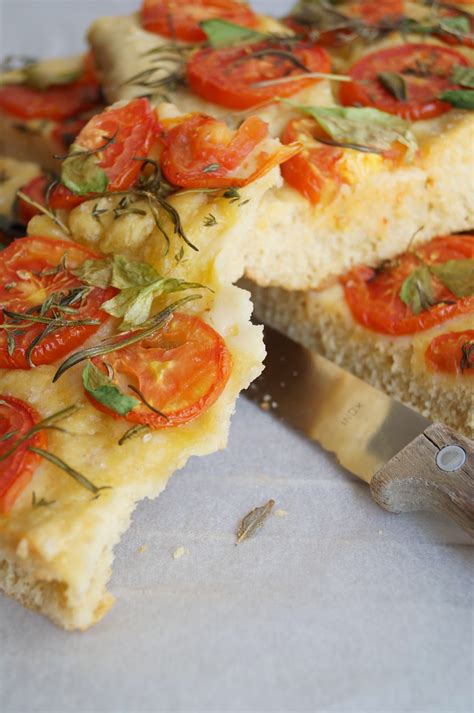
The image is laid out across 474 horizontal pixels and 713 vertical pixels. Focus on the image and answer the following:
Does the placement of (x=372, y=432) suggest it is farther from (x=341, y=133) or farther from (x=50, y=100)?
(x=50, y=100)

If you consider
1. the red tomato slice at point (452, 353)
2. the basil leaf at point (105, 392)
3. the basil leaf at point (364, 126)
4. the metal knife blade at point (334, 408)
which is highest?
the basil leaf at point (364, 126)

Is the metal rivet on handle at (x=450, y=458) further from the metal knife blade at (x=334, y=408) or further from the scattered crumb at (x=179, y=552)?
the scattered crumb at (x=179, y=552)

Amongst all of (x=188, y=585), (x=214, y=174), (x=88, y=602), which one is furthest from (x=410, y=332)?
(x=88, y=602)

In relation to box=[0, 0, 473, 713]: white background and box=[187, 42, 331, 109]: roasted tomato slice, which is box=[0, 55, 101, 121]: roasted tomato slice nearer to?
box=[187, 42, 331, 109]: roasted tomato slice

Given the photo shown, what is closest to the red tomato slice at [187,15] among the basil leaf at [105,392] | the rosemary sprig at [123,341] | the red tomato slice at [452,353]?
the rosemary sprig at [123,341]

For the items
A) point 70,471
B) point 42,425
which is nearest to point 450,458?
point 70,471
